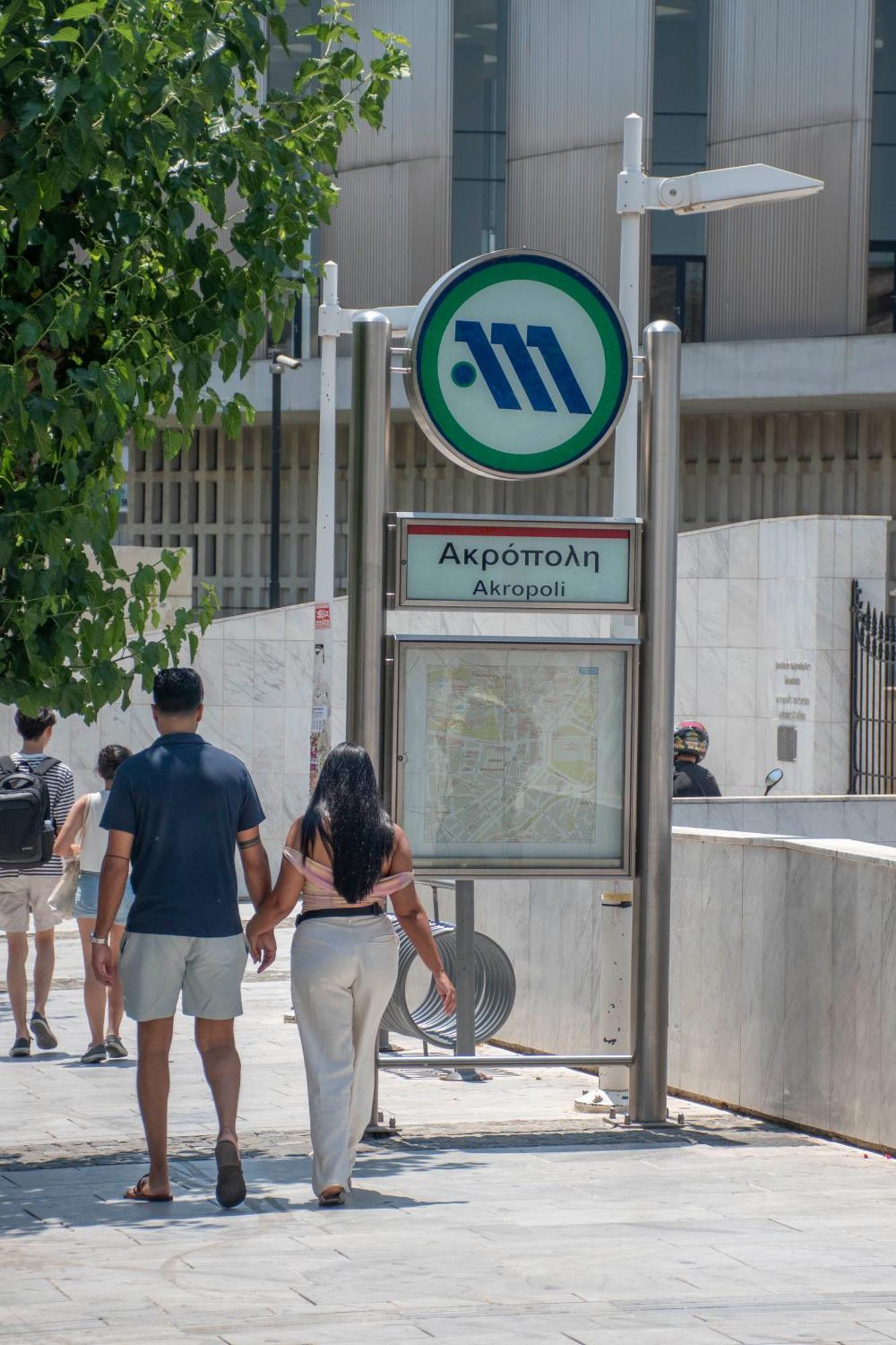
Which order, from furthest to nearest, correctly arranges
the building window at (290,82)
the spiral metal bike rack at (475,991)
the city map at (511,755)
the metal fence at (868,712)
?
the building window at (290,82)
the metal fence at (868,712)
the spiral metal bike rack at (475,991)
the city map at (511,755)

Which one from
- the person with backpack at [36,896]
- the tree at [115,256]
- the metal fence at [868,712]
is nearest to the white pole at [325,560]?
the metal fence at [868,712]

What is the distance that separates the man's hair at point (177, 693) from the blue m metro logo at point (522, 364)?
223 centimetres

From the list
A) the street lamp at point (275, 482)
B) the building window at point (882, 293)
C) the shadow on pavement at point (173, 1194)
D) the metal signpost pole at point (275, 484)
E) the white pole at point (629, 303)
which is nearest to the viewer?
the shadow on pavement at point (173, 1194)

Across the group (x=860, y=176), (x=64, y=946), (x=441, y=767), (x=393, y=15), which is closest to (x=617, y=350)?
(x=441, y=767)

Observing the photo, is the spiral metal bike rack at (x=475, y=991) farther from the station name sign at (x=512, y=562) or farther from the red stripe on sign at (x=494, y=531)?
the red stripe on sign at (x=494, y=531)

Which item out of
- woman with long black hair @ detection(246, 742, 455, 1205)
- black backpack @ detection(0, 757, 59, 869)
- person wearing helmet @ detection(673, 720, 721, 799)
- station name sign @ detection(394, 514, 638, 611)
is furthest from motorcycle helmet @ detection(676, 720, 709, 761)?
woman with long black hair @ detection(246, 742, 455, 1205)

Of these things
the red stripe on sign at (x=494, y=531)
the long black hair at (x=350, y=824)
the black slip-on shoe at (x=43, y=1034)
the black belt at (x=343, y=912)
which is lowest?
the black slip-on shoe at (x=43, y=1034)

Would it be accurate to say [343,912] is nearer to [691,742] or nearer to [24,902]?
[24,902]

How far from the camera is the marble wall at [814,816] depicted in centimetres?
1580

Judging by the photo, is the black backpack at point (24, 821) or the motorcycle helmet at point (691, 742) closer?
the black backpack at point (24, 821)

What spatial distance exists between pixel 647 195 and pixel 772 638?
356 inches

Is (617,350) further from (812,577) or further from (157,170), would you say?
(812,577)

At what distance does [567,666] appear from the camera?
8.87m

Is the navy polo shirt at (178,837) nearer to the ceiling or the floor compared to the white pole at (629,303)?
nearer to the floor
